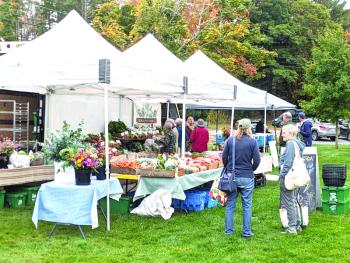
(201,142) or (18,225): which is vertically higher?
(201,142)

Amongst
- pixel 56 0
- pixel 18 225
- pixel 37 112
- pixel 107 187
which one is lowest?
pixel 18 225

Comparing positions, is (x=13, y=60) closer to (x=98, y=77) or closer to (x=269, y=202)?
(x=98, y=77)

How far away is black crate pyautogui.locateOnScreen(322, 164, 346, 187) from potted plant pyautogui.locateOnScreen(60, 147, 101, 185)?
3883mm

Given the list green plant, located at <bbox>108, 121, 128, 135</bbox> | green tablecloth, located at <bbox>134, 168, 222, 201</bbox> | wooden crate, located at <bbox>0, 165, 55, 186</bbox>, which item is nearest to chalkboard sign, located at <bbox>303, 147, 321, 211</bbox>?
green tablecloth, located at <bbox>134, 168, 222, 201</bbox>

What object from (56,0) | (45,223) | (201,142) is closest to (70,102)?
(201,142)

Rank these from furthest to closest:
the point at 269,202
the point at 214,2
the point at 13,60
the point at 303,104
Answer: the point at 214,2 → the point at 303,104 → the point at 269,202 → the point at 13,60

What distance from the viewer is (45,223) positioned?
766cm

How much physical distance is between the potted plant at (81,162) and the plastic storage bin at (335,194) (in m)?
4.04

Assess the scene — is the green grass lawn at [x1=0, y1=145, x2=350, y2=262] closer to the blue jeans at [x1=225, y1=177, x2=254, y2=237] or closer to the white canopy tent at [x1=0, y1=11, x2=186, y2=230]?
the blue jeans at [x1=225, y1=177, x2=254, y2=237]

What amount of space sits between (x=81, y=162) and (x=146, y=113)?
11.2 metres

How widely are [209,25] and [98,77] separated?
63.4ft

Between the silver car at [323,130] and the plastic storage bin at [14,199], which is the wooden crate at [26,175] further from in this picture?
the silver car at [323,130]

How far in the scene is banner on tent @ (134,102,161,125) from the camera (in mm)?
17000

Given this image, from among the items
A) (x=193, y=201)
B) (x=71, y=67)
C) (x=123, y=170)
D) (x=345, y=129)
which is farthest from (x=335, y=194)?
(x=345, y=129)
